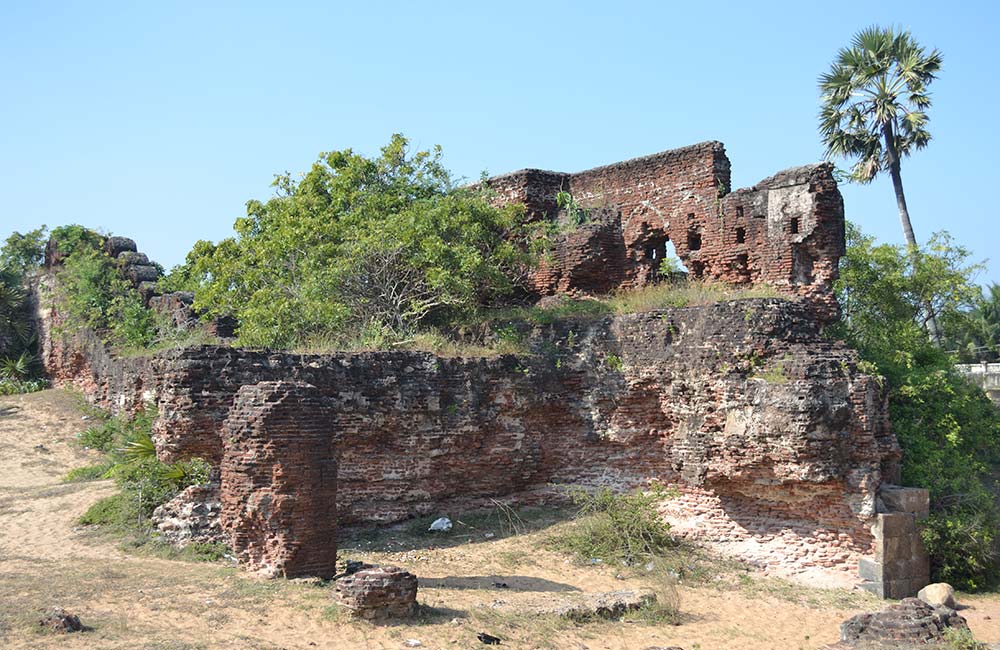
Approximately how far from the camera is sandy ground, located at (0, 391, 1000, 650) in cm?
861

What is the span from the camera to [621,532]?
13.3 meters

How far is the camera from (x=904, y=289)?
18188 mm

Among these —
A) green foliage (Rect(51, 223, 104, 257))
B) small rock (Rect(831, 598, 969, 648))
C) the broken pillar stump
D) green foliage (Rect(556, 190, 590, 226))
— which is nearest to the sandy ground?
the broken pillar stump

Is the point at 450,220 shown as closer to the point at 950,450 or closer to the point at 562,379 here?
the point at 562,379

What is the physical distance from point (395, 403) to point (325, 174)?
634 cm

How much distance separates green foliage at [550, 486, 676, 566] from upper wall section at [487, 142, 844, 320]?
12.8ft

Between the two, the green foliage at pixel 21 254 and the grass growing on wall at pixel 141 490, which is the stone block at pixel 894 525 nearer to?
the grass growing on wall at pixel 141 490

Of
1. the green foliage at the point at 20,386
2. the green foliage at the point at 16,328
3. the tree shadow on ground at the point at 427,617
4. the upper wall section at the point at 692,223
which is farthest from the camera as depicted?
the green foliage at the point at 16,328

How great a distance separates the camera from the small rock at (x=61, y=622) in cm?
796

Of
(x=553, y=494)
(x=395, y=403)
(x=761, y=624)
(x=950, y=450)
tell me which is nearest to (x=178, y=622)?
(x=395, y=403)

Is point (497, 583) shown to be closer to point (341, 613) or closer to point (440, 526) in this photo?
point (440, 526)

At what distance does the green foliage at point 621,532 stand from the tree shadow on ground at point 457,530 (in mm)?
634

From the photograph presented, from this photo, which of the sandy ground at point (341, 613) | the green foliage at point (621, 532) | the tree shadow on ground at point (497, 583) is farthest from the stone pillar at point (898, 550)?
the tree shadow on ground at point (497, 583)

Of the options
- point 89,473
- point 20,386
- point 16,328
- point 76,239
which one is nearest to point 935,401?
point 89,473
